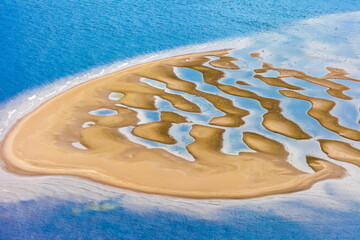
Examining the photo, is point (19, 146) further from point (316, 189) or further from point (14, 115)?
point (316, 189)

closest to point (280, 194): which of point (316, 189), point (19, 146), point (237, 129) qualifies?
point (316, 189)

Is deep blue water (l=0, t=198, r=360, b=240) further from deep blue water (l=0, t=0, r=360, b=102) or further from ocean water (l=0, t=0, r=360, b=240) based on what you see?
deep blue water (l=0, t=0, r=360, b=102)

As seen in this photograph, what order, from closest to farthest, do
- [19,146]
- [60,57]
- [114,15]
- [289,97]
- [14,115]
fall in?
[19,146], [14,115], [289,97], [60,57], [114,15]

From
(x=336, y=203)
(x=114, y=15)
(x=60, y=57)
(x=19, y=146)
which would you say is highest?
(x=114, y=15)

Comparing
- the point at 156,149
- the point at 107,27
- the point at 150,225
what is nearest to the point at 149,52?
the point at 107,27

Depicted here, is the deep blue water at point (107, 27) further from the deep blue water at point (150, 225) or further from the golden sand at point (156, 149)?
the deep blue water at point (150, 225)

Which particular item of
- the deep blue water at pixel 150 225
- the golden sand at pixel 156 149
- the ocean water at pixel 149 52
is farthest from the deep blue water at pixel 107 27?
the deep blue water at pixel 150 225
